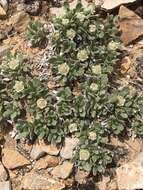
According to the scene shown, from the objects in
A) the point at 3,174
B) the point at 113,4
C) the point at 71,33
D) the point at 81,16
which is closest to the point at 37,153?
the point at 3,174

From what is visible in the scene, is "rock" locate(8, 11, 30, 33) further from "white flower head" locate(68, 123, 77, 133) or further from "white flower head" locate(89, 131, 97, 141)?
"white flower head" locate(89, 131, 97, 141)

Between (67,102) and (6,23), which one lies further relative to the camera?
(6,23)

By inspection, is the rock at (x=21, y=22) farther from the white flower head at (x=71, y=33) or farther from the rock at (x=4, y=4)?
the white flower head at (x=71, y=33)

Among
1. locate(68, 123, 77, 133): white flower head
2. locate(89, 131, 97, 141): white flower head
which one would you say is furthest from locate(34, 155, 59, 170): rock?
locate(89, 131, 97, 141): white flower head

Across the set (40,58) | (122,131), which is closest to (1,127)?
(40,58)

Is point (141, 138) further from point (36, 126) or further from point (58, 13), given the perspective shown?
point (58, 13)
